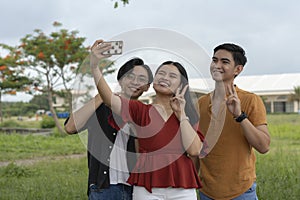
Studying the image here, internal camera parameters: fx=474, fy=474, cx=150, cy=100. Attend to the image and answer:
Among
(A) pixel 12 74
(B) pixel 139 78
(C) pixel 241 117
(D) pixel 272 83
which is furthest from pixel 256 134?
(D) pixel 272 83

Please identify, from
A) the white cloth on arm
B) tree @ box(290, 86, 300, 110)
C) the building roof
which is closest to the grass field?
the white cloth on arm

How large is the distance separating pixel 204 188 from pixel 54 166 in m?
6.23

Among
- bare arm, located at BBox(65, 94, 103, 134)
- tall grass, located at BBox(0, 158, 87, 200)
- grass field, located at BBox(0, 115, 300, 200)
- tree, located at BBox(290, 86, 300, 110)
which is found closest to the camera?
bare arm, located at BBox(65, 94, 103, 134)

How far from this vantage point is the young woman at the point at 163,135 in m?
2.05

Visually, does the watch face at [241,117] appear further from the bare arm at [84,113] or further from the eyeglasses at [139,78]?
the bare arm at [84,113]

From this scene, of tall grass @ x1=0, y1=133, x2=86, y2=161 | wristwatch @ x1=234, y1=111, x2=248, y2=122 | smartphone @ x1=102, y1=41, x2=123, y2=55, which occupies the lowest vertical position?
tall grass @ x1=0, y1=133, x2=86, y2=161

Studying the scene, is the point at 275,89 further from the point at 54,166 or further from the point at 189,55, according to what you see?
the point at 189,55

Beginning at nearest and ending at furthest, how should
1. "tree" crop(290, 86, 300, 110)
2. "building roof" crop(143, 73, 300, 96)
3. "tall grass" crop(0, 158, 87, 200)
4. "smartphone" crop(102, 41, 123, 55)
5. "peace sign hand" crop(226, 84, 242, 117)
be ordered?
"smartphone" crop(102, 41, 123, 55), "peace sign hand" crop(226, 84, 242, 117), "tall grass" crop(0, 158, 87, 200), "building roof" crop(143, 73, 300, 96), "tree" crop(290, 86, 300, 110)

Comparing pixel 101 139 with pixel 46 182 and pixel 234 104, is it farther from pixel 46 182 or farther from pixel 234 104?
pixel 46 182

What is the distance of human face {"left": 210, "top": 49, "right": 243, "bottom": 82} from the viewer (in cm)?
228

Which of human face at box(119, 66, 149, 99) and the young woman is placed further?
human face at box(119, 66, 149, 99)

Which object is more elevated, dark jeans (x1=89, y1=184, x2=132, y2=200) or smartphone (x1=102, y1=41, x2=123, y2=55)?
smartphone (x1=102, y1=41, x2=123, y2=55)

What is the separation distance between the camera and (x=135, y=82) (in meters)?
2.22

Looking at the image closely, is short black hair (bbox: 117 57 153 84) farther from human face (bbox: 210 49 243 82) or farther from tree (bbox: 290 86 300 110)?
tree (bbox: 290 86 300 110)
